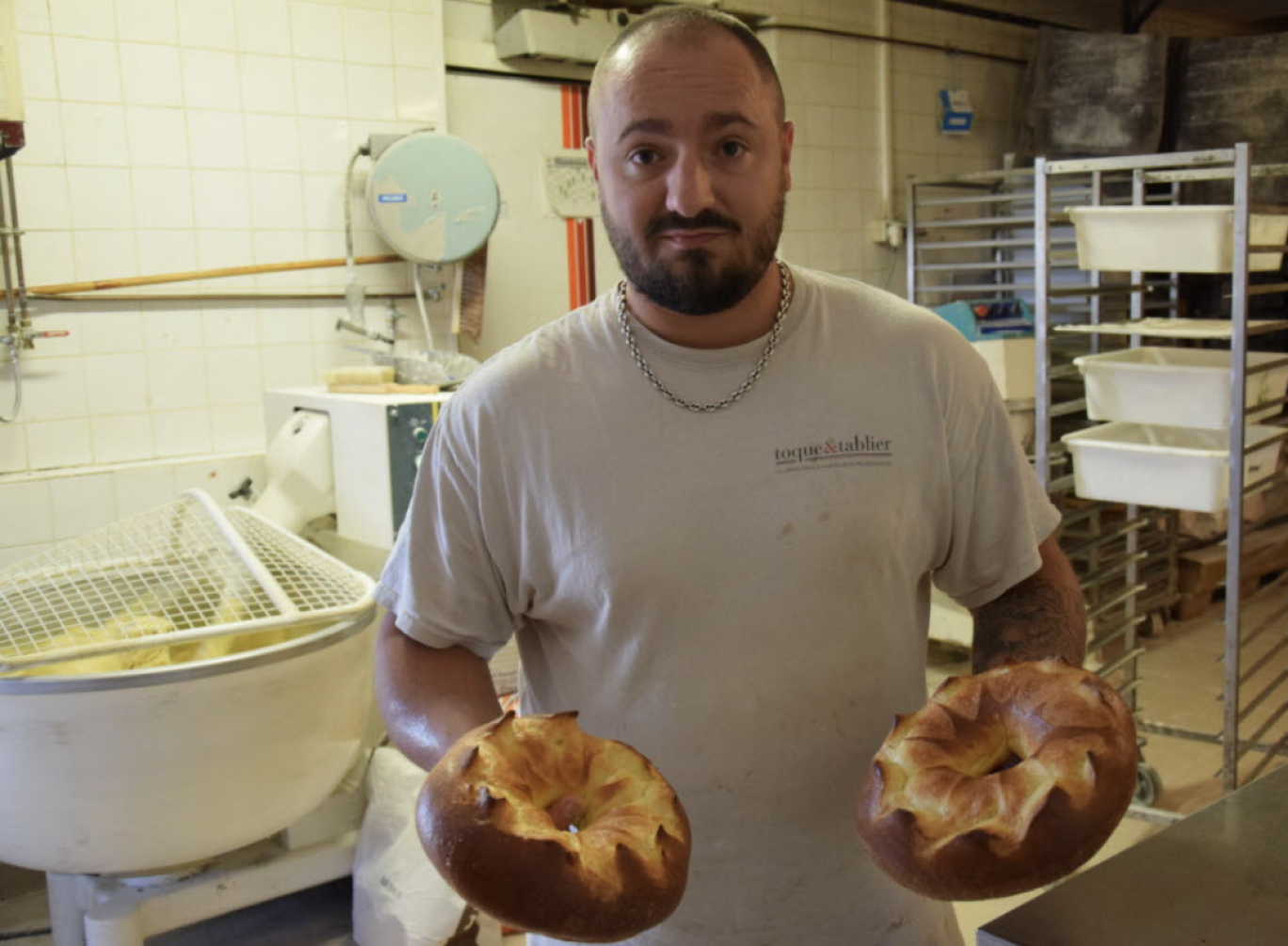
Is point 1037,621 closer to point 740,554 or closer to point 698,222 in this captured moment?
point 740,554

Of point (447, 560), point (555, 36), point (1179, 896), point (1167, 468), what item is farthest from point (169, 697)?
point (555, 36)

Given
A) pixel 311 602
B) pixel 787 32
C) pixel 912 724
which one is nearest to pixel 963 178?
pixel 787 32

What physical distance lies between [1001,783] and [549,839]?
36 centimetres

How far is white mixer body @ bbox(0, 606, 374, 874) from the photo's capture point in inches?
77.8

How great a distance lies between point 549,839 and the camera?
88 cm

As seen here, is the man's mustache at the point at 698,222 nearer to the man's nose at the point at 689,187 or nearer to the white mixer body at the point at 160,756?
the man's nose at the point at 689,187

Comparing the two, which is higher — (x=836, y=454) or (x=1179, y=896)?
(x=836, y=454)

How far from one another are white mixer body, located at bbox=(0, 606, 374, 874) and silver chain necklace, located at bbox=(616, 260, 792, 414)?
3.70ft

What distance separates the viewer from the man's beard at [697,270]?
1214 millimetres

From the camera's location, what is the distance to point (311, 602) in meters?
2.31

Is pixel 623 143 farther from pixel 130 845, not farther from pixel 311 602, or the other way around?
pixel 130 845

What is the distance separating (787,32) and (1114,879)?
4.52 m

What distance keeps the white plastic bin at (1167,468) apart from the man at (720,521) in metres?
1.86

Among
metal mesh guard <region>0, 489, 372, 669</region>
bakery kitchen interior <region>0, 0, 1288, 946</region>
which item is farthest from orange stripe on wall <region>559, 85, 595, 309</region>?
metal mesh guard <region>0, 489, 372, 669</region>
